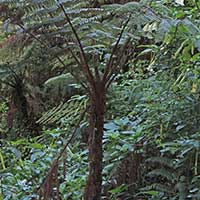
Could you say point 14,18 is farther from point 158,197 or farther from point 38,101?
point 38,101

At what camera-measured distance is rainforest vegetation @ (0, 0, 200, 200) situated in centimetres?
170

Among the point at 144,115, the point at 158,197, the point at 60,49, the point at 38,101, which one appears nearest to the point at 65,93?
the point at 38,101

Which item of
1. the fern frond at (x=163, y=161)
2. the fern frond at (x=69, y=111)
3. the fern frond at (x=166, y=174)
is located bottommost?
the fern frond at (x=166, y=174)

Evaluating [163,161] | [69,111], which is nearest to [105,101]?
[163,161]

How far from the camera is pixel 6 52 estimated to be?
6.50 ft

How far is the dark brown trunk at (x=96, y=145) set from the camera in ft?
5.54

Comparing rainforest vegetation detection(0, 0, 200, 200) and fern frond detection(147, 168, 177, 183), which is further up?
rainforest vegetation detection(0, 0, 200, 200)

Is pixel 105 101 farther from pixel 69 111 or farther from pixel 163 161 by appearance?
pixel 69 111

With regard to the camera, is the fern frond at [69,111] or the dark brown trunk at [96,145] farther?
the fern frond at [69,111]

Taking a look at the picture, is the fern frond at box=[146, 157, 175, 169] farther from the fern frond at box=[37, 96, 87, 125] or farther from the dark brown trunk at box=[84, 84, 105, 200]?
the fern frond at box=[37, 96, 87, 125]

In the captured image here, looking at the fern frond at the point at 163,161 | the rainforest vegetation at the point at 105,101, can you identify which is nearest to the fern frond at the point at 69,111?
the rainforest vegetation at the point at 105,101

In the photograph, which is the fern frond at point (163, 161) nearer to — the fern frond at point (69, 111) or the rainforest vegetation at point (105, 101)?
the rainforest vegetation at point (105, 101)

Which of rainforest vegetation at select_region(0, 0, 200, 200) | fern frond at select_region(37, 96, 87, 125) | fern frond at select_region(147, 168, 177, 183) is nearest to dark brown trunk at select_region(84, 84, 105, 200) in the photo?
rainforest vegetation at select_region(0, 0, 200, 200)

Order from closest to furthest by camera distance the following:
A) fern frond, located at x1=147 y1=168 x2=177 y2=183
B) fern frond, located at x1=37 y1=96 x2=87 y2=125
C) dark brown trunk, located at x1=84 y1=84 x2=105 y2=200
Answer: dark brown trunk, located at x1=84 y1=84 x2=105 y2=200
fern frond, located at x1=147 y1=168 x2=177 y2=183
fern frond, located at x1=37 y1=96 x2=87 y2=125
